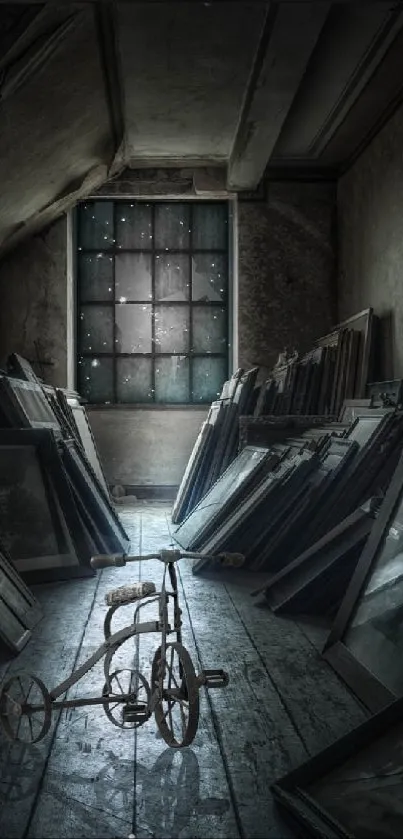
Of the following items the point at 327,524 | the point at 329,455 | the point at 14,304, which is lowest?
the point at 327,524

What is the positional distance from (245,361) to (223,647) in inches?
234

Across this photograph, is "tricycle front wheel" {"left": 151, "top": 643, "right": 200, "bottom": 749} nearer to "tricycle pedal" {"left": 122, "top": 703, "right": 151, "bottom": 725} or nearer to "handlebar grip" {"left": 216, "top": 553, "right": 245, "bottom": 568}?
"tricycle pedal" {"left": 122, "top": 703, "right": 151, "bottom": 725}

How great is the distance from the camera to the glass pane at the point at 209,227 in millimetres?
9430

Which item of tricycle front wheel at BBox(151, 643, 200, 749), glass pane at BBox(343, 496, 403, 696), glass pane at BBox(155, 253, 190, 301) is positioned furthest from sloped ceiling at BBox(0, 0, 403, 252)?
tricycle front wheel at BBox(151, 643, 200, 749)

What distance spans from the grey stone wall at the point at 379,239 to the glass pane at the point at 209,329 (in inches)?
67.2

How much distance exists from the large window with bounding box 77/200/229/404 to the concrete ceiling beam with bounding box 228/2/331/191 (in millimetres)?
1325

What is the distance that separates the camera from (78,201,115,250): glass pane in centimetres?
935

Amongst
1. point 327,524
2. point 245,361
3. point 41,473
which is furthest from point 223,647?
point 245,361

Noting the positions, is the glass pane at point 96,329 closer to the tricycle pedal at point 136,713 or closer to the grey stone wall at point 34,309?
the grey stone wall at point 34,309

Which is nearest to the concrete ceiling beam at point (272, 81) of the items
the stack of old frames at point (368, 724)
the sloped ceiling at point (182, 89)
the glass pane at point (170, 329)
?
the sloped ceiling at point (182, 89)

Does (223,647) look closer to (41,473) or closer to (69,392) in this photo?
(41,473)

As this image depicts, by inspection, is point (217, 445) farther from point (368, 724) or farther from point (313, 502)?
point (368, 724)

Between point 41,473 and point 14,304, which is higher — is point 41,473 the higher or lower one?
the lower one

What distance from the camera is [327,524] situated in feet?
14.1
